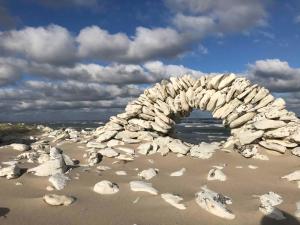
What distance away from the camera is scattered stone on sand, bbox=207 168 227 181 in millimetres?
10513

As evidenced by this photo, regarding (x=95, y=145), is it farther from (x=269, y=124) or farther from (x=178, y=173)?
(x=269, y=124)

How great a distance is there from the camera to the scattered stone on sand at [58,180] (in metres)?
8.84

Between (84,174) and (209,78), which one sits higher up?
(209,78)

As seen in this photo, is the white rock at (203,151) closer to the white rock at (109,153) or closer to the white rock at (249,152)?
the white rock at (249,152)

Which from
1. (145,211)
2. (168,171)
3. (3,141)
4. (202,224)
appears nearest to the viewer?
(202,224)

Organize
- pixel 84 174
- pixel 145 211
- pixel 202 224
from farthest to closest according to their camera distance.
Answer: pixel 84 174 → pixel 145 211 → pixel 202 224

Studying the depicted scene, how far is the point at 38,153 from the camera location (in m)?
13.6

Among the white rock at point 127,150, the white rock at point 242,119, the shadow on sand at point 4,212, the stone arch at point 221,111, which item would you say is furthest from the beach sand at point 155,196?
the white rock at point 242,119

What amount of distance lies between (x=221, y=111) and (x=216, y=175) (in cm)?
432

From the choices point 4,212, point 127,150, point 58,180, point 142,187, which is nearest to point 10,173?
point 58,180

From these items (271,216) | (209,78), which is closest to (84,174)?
(271,216)

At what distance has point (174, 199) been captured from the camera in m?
8.17

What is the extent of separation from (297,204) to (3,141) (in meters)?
14.4

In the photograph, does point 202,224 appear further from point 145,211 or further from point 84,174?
point 84,174
